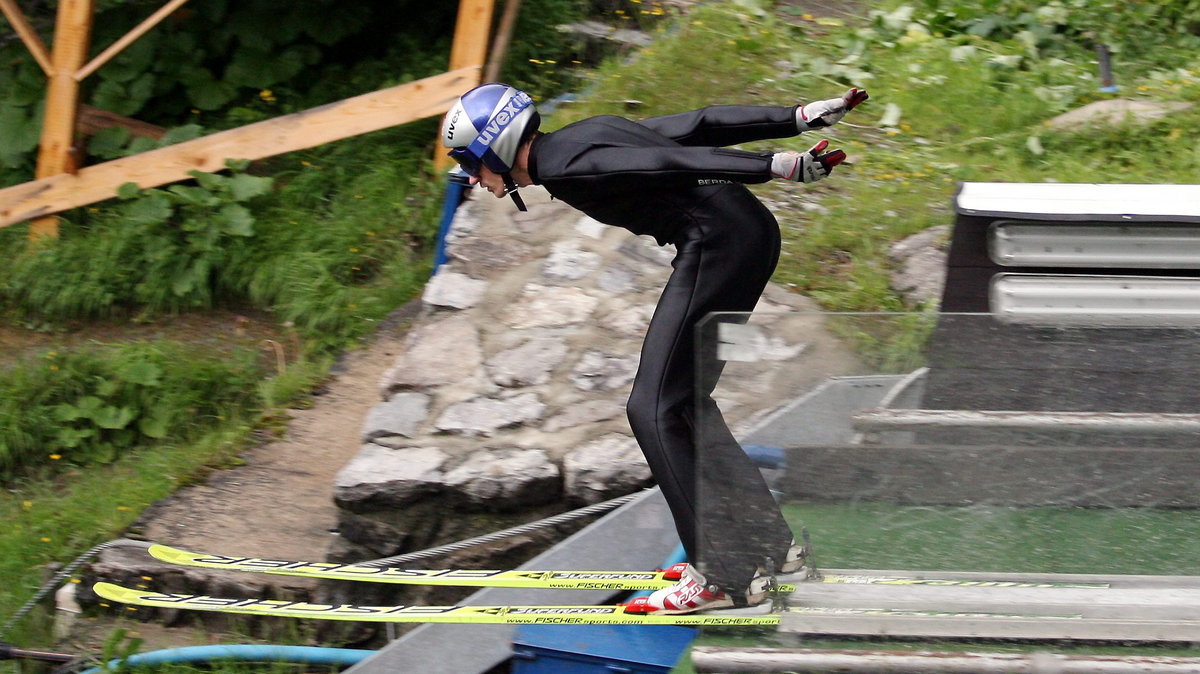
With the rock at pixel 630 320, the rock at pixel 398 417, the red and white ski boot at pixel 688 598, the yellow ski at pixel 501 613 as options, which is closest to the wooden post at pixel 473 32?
the rock at pixel 630 320

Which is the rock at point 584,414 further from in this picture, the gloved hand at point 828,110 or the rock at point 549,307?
the gloved hand at point 828,110

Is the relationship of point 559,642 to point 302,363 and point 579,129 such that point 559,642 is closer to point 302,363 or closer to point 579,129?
point 579,129

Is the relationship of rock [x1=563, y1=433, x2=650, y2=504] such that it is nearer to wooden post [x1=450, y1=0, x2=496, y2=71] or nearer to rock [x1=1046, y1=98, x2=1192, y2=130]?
wooden post [x1=450, y1=0, x2=496, y2=71]

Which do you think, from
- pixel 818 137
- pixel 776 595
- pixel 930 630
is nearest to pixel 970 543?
pixel 930 630

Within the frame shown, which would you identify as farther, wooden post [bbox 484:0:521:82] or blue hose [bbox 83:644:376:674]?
wooden post [bbox 484:0:521:82]

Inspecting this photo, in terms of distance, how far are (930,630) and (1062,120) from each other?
14.5 feet

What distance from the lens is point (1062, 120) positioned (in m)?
6.46

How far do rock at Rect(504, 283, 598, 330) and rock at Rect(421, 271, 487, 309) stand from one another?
0.69 ft

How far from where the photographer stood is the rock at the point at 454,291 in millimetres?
5328

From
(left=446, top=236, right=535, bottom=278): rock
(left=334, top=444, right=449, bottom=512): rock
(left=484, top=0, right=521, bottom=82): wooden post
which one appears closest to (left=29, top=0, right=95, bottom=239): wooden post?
(left=484, top=0, right=521, bottom=82): wooden post

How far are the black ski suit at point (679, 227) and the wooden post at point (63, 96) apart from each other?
4.34 m

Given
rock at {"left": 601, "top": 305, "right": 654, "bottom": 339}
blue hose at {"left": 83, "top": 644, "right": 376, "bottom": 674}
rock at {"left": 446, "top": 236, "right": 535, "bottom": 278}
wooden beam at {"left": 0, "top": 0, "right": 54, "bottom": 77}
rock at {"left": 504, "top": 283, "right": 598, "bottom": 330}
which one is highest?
wooden beam at {"left": 0, "top": 0, "right": 54, "bottom": 77}

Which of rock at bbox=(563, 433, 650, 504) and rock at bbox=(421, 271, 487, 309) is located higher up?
rock at bbox=(421, 271, 487, 309)

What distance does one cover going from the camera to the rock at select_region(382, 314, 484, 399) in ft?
16.1
